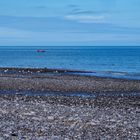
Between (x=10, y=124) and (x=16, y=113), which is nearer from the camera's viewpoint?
(x=10, y=124)

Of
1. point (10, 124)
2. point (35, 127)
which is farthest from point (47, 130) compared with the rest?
point (10, 124)

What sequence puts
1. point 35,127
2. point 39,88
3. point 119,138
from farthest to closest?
1. point 39,88
2. point 35,127
3. point 119,138

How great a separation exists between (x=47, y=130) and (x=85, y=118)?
3.67 metres

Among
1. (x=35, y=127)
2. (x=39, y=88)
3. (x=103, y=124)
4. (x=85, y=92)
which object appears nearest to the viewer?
(x=35, y=127)

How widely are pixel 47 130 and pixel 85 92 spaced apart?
17819 mm

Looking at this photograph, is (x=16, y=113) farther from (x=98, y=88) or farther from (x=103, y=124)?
(x=98, y=88)

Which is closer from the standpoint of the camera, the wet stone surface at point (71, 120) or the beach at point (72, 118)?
the wet stone surface at point (71, 120)

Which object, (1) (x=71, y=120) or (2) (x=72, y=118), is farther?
(2) (x=72, y=118)

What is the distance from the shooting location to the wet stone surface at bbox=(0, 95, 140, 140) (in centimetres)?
1588

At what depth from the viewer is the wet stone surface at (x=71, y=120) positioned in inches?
625

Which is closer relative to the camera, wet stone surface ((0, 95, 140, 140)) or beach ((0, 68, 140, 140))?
wet stone surface ((0, 95, 140, 140))

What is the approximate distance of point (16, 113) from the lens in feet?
68.4

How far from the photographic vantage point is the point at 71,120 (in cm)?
1920

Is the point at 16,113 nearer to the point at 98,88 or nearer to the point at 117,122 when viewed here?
the point at 117,122
